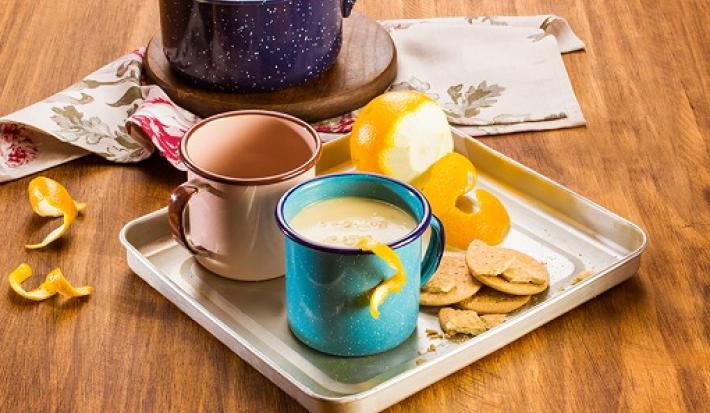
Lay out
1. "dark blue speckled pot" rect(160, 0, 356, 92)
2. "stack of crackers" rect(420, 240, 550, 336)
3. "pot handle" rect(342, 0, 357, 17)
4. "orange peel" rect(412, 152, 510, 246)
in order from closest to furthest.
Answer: "stack of crackers" rect(420, 240, 550, 336)
"orange peel" rect(412, 152, 510, 246)
"dark blue speckled pot" rect(160, 0, 356, 92)
"pot handle" rect(342, 0, 357, 17)

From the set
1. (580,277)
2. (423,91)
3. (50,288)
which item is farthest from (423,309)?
(423,91)

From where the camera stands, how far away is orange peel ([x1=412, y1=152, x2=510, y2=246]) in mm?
1121

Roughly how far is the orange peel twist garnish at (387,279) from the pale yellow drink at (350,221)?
3 centimetres

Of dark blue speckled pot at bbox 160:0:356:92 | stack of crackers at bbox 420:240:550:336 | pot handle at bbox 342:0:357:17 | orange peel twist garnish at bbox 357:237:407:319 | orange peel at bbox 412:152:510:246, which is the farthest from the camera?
pot handle at bbox 342:0:357:17

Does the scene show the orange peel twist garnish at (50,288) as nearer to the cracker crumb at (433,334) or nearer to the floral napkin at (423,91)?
the floral napkin at (423,91)

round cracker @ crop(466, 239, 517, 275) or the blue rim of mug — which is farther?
round cracker @ crop(466, 239, 517, 275)

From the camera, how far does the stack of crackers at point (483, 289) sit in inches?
39.9

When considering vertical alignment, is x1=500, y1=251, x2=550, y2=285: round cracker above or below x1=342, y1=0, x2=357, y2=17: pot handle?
below

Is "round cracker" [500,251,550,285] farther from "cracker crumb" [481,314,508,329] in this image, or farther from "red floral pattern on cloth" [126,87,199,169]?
"red floral pattern on cloth" [126,87,199,169]

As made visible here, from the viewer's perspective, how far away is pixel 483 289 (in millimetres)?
1043

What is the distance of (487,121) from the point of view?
4.51 feet

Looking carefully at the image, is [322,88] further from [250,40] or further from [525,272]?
[525,272]

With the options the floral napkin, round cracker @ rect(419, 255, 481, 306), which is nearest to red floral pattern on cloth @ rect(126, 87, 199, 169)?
the floral napkin

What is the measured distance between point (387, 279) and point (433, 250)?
9 cm
